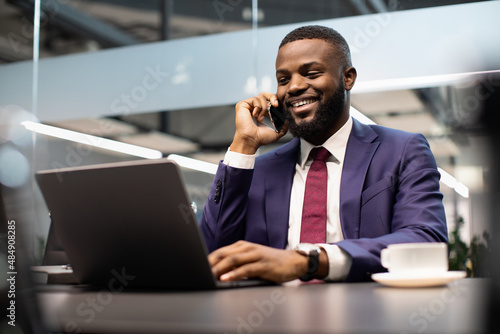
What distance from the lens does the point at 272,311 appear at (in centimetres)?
65

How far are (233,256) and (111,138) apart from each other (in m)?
3.51

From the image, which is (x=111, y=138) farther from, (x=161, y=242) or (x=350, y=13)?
(x=161, y=242)

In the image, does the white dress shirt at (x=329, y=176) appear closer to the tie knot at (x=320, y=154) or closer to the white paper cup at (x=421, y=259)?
the tie knot at (x=320, y=154)

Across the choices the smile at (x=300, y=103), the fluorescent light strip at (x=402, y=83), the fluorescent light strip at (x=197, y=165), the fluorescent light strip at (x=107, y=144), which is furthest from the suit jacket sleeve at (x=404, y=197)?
the fluorescent light strip at (x=107, y=144)

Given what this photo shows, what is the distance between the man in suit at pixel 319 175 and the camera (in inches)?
62.3

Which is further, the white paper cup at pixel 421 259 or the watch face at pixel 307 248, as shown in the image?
the watch face at pixel 307 248

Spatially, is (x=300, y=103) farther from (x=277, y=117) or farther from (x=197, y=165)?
(x=197, y=165)

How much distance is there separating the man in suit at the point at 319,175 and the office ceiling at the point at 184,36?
163 cm

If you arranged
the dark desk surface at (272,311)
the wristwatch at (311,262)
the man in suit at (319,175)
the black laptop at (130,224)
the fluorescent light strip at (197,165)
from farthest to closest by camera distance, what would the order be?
1. the fluorescent light strip at (197,165)
2. the man in suit at (319,175)
3. the wristwatch at (311,262)
4. the black laptop at (130,224)
5. the dark desk surface at (272,311)

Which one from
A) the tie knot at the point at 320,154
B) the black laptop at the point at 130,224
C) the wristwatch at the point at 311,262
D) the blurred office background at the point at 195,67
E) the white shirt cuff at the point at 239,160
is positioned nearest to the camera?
the black laptop at the point at 130,224

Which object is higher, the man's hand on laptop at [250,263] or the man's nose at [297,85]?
the man's nose at [297,85]

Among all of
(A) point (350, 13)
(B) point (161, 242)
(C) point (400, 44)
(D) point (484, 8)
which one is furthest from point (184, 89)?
(B) point (161, 242)

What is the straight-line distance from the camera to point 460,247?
3.39 metres

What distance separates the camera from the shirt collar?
1.81 m
